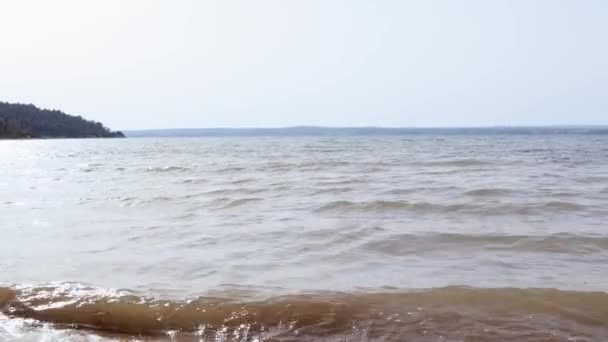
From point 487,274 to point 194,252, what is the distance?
360 cm

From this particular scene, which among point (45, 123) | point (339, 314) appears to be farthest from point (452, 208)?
point (45, 123)

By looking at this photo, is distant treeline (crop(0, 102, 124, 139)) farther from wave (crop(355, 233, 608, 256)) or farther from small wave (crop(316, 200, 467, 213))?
wave (crop(355, 233, 608, 256))

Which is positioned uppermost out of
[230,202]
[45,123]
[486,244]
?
[45,123]

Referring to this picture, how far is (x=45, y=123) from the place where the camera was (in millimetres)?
131625

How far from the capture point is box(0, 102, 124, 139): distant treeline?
118 meters

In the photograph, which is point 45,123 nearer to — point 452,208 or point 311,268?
point 452,208

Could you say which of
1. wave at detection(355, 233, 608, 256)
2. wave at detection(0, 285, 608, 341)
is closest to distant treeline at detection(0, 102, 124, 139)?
wave at detection(355, 233, 608, 256)

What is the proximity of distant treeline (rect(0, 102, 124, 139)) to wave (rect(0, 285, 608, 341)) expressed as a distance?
381 ft

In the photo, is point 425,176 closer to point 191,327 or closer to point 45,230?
point 45,230

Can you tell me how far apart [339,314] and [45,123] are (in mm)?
139175

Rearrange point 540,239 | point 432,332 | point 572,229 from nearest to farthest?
1. point 432,332
2. point 540,239
3. point 572,229

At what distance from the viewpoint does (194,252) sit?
25.3 feet

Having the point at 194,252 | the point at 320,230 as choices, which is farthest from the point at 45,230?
the point at 320,230

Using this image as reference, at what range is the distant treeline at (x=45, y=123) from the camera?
117875 mm
